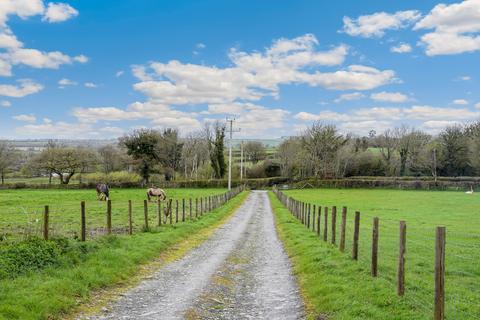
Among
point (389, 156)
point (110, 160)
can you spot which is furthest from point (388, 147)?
point (110, 160)

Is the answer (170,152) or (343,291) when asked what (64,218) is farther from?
(170,152)

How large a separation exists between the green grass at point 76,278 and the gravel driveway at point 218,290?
0.78 metres

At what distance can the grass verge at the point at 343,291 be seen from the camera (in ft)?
26.7

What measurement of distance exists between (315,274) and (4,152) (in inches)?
4180

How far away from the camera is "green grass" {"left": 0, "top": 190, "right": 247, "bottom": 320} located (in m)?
8.07

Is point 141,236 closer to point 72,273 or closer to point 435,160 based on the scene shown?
point 72,273

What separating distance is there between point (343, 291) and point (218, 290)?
2796 millimetres

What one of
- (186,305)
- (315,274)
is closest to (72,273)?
(186,305)

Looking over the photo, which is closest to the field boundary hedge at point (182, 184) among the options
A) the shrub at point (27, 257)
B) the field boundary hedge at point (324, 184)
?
the field boundary hedge at point (324, 184)

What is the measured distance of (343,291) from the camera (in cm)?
966

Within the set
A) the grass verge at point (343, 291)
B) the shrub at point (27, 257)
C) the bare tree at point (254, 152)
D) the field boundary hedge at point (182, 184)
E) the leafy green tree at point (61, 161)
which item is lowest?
the field boundary hedge at point (182, 184)

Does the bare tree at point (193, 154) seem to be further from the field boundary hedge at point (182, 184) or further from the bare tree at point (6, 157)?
the bare tree at point (6, 157)

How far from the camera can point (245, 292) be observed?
406 inches

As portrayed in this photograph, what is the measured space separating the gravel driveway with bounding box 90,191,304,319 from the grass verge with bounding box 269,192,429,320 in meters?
0.36
